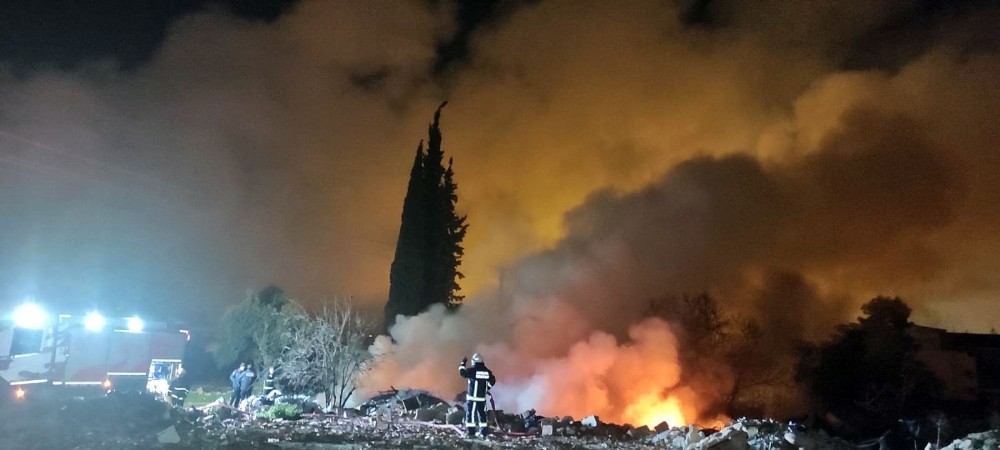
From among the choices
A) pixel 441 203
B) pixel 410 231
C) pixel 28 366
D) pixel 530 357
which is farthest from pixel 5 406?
pixel 441 203

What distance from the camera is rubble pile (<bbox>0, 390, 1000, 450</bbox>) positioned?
1159cm

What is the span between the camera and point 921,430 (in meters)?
17.9

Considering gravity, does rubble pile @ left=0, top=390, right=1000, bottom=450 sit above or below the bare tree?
below

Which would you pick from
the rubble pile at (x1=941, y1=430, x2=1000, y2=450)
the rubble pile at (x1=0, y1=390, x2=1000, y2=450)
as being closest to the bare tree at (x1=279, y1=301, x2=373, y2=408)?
the rubble pile at (x1=0, y1=390, x2=1000, y2=450)

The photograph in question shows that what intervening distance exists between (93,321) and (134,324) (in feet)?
3.69

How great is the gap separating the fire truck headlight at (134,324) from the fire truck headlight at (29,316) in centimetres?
201

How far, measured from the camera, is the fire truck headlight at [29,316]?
51.9ft

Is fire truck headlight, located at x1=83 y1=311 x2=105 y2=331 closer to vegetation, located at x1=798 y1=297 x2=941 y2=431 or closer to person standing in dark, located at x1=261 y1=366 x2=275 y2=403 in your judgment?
person standing in dark, located at x1=261 y1=366 x2=275 y2=403

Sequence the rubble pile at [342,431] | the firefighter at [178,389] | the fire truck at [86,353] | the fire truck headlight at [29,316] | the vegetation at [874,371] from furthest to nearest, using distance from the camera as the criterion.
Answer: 1. the vegetation at [874,371]
2. the firefighter at [178,389]
3. the fire truck headlight at [29,316]
4. the fire truck at [86,353]
5. the rubble pile at [342,431]

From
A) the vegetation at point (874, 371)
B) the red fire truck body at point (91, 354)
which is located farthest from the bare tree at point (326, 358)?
the vegetation at point (874, 371)

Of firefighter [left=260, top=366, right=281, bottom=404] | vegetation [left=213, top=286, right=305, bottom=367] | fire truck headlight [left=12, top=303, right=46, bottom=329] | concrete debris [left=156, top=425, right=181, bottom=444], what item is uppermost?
vegetation [left=213, top=286, right=305, bottom=367]

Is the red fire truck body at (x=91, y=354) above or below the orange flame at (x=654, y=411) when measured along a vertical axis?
above

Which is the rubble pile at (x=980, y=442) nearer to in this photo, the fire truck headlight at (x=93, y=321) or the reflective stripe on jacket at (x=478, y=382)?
the reflective stripe on jacket at (x=478, y=382)

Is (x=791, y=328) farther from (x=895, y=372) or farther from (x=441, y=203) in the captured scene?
(x=441, y=203)
